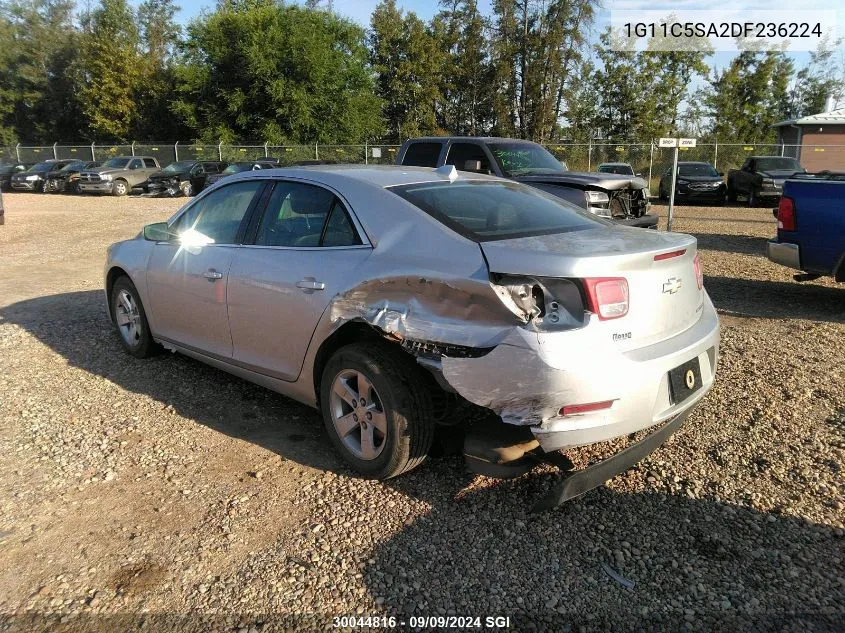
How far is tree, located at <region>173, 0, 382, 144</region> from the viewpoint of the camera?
124 ft

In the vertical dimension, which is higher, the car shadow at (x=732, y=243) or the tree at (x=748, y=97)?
the tree at (x=748, y=97)

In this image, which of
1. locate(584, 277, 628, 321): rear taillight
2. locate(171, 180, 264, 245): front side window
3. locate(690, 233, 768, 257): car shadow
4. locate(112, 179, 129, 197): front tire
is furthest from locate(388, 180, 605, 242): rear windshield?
locate(112, 179, 129, 197): front tire

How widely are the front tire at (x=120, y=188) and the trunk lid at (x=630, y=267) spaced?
28664 mm

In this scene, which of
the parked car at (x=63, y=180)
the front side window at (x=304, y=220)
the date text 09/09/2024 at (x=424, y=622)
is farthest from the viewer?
the parked car at (x=63, y=180)

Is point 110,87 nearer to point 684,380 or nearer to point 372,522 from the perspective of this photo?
point 372,522

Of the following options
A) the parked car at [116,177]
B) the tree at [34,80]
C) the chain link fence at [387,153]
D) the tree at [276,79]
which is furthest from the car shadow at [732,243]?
the tree at [34,80]

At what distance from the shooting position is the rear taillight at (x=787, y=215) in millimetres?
7008

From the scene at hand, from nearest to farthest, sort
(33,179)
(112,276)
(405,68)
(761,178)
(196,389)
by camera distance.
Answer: (196,389) → (112,276) → (761,178) → (33,179) → (405,68)

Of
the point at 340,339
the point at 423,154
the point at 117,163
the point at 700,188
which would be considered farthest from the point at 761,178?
the point at 117,163

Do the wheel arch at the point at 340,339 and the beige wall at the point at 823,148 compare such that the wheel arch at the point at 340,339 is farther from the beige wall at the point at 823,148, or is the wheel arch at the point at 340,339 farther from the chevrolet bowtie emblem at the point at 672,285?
the beige wall at the point at 823,148

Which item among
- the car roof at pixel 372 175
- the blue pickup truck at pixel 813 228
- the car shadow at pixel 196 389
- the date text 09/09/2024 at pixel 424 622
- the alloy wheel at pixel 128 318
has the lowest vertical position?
the date text 09/09/2024 at pixel 424 622

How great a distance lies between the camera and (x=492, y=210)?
3.65 m

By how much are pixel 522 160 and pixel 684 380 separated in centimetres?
722

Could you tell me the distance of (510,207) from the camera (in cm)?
380
